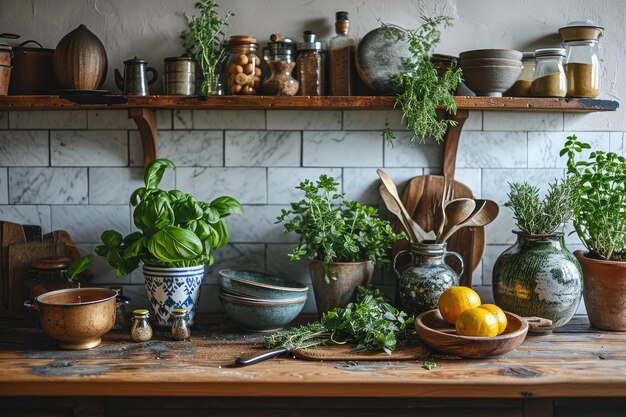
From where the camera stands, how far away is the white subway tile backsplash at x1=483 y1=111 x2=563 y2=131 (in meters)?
2.12

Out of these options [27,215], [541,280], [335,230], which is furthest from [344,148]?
[27,215]

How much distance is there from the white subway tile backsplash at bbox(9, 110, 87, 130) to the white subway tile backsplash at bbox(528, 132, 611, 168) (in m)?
1.58

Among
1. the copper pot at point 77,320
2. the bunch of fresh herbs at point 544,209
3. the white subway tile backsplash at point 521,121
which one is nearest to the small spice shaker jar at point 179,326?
the copper pot at point 77,320

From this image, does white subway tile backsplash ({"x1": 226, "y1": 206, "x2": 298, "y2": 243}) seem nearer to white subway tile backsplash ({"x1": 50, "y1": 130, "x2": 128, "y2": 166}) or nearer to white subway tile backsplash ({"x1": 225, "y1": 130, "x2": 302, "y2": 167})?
white subway tile backsplash ({"x1": 225, "y1": 130, "x2": 302, "y2": 167})

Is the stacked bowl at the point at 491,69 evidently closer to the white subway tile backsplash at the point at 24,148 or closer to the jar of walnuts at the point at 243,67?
the jar of walnuts at the point at 243,67

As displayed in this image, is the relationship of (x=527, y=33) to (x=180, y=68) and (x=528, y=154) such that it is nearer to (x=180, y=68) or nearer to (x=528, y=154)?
(x=528, y=154)

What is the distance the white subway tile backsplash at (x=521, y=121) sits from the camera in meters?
2.12

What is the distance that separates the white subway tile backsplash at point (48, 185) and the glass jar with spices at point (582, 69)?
1.68 metres

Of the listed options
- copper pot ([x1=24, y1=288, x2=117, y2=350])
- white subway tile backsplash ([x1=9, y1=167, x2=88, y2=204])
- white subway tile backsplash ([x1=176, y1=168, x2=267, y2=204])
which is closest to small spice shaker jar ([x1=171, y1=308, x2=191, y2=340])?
copper pot ([x1=24, y1=288, x2=117, y2=350])

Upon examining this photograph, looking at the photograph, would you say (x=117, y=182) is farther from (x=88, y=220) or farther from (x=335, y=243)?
(x=335, y=243)

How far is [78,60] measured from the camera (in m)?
1.89

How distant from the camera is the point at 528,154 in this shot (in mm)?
2135

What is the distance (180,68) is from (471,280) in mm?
1222

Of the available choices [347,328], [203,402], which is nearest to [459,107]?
[347,328]
